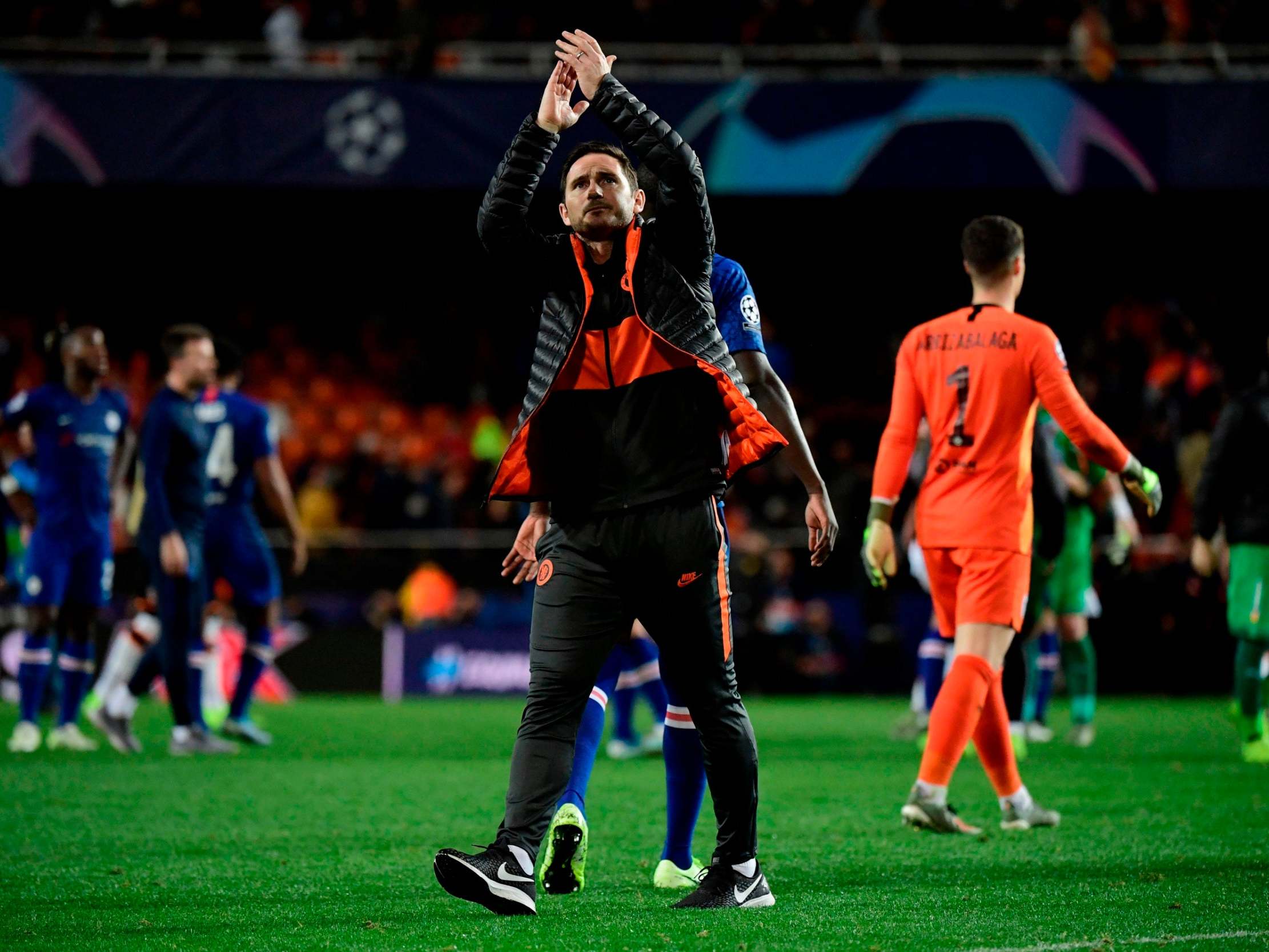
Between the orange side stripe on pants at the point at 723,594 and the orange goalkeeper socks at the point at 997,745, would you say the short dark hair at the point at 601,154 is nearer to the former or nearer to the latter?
the orange side stripe on pants at the point at 723,594

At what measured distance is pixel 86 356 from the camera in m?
9.93

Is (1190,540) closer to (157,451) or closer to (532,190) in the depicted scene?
(157,451)

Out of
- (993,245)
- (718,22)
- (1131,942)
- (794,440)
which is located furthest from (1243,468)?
(718,22)

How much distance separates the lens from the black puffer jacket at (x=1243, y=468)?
8.82 meters

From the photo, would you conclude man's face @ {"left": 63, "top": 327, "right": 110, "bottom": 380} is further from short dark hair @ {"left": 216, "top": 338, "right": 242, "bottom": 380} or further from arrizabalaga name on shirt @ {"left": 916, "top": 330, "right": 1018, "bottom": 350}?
arrizabalaga name on shirt @ {"left": 916, "top": 330, "right": 1018, "bottom": 350}

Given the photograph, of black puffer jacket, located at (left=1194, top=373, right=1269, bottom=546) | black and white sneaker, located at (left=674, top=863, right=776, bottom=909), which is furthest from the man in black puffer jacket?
black puffer jacket, located at (left=1194, top=373, right=1269, bottom=546)

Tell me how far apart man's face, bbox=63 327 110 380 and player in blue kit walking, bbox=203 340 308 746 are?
722mm

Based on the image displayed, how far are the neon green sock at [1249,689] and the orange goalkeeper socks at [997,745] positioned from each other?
10.4 ft

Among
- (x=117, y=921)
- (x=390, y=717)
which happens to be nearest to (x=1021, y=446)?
(x=117, y=921)

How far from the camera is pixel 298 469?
1908 centimetres

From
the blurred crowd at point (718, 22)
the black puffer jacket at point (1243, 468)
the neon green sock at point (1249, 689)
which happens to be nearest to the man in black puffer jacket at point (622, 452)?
the black puffer jacket at point (1243, 468)

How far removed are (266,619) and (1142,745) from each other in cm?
552

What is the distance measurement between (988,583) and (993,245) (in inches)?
50.2

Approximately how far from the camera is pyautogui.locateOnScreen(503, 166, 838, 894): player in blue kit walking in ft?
15.6
